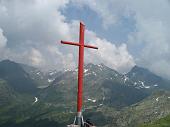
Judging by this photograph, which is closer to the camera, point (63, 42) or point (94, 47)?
point (63, 42)

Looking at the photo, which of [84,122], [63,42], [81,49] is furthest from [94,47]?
[84,122]

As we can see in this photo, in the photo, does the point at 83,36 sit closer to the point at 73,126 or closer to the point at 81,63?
the point at 81,63

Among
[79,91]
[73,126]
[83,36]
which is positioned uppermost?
[83,36]

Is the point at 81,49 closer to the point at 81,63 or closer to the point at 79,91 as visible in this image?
the point at 81,63

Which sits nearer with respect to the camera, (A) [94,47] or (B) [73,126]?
(B) [73,126]

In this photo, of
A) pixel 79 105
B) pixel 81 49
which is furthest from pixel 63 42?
pixel 79 105

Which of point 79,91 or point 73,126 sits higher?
point 79,91

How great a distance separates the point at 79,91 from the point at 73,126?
252 cm

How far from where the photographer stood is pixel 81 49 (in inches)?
1106

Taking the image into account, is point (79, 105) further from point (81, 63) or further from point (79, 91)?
point (81, 63)

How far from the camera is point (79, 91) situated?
2744cm

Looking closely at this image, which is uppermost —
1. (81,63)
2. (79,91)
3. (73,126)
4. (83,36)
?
(83,36)

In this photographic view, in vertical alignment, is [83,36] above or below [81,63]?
above

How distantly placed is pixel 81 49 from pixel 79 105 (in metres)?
4.07
